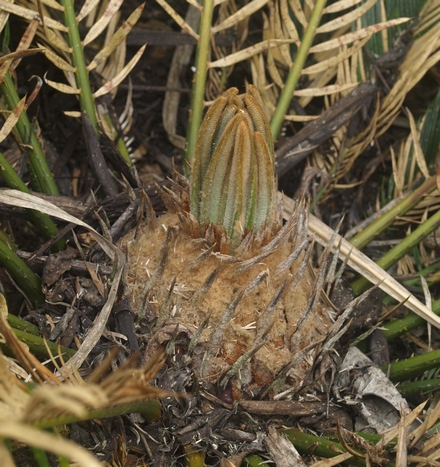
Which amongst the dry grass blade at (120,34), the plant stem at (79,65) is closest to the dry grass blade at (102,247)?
the plant stem at (79,65)

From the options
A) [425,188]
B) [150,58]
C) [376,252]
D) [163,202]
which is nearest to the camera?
[163,202]

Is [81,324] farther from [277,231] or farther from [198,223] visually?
[277,231]

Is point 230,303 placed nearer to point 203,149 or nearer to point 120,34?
point 203,149

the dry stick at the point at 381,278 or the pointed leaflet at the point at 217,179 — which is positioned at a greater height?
the pointed leaflet at the point at 217,179

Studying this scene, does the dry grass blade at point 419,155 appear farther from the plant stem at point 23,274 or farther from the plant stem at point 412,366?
the plant stem at point 23,274

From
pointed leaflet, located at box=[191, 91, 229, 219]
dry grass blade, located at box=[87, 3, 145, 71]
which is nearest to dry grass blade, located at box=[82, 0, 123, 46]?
dry grass blade, located at box=[87, 3, 145, 71]

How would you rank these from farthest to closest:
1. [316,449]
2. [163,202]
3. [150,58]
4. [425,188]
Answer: [150,58] → [425,188] → [163,202] → [316,449]

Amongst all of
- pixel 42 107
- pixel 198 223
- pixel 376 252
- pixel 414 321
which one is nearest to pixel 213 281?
pixel 198 223

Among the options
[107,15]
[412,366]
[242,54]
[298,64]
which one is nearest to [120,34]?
[107,15]
